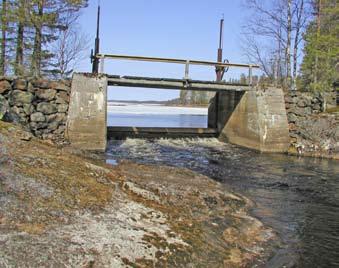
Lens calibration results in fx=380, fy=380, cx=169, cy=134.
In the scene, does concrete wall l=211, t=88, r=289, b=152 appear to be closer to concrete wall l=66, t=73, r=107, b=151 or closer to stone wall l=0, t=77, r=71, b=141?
concrete wall l=66, t=73, r=107, b=151

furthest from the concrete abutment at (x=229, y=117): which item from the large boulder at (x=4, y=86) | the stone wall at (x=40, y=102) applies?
the large boulder at (x=4, y=86)

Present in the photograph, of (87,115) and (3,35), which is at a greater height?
(3,35)

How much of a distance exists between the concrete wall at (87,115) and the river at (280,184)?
107 centimetres

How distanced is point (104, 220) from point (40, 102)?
1139 centimetres

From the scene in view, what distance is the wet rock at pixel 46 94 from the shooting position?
14.9 metres

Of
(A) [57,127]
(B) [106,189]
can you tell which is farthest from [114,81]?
(B) [106,189]

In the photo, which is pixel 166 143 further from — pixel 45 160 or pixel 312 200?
pixel 45 160

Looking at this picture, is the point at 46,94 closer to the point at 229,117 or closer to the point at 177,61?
the point at 177,61

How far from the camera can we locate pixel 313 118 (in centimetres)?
1769

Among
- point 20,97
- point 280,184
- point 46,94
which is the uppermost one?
point 46,94

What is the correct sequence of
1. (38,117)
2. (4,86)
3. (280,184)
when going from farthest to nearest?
1. (38,117)
2. (4,86)
3. (280,184)

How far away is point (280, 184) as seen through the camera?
34.1 ft

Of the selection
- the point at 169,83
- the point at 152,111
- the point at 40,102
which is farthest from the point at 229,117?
the point at 152,111

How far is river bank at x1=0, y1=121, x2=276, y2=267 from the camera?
3.82 meters
